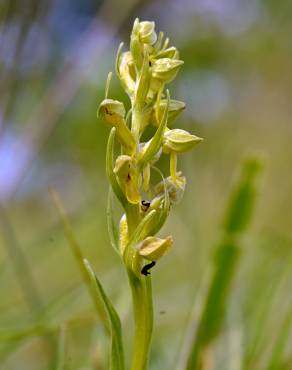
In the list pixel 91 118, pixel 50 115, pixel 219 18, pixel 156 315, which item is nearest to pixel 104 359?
pixel 156 315

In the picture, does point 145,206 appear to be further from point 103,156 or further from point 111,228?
point 103,156

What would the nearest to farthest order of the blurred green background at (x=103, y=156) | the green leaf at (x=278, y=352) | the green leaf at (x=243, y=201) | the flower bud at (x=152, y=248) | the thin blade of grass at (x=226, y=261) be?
the flower bud at (x=152, y=248), the green leaf at (x=278, y=352), the thin blade of grass at (x=226, y=261), the green leaf at (x=243, y=201), the blurred green background at (x=103, y=156)

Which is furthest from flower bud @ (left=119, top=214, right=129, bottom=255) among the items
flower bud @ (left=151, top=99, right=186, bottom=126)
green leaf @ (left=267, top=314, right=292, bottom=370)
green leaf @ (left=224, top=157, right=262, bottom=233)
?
green leaf @ (left=224, top=157, right=262, bottom=233)

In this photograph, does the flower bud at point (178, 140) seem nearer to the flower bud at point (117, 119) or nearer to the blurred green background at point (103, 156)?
the flower bud at point (117, 119)

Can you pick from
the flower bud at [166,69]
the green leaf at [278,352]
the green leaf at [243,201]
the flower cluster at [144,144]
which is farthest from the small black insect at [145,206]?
the green leaf at [243,201]

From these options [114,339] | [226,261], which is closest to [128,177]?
[114,339]

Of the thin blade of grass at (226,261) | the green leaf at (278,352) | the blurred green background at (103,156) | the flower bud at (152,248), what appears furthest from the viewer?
the blurred green background at (103,156)

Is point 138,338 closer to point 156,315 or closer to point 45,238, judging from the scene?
point 45,238
